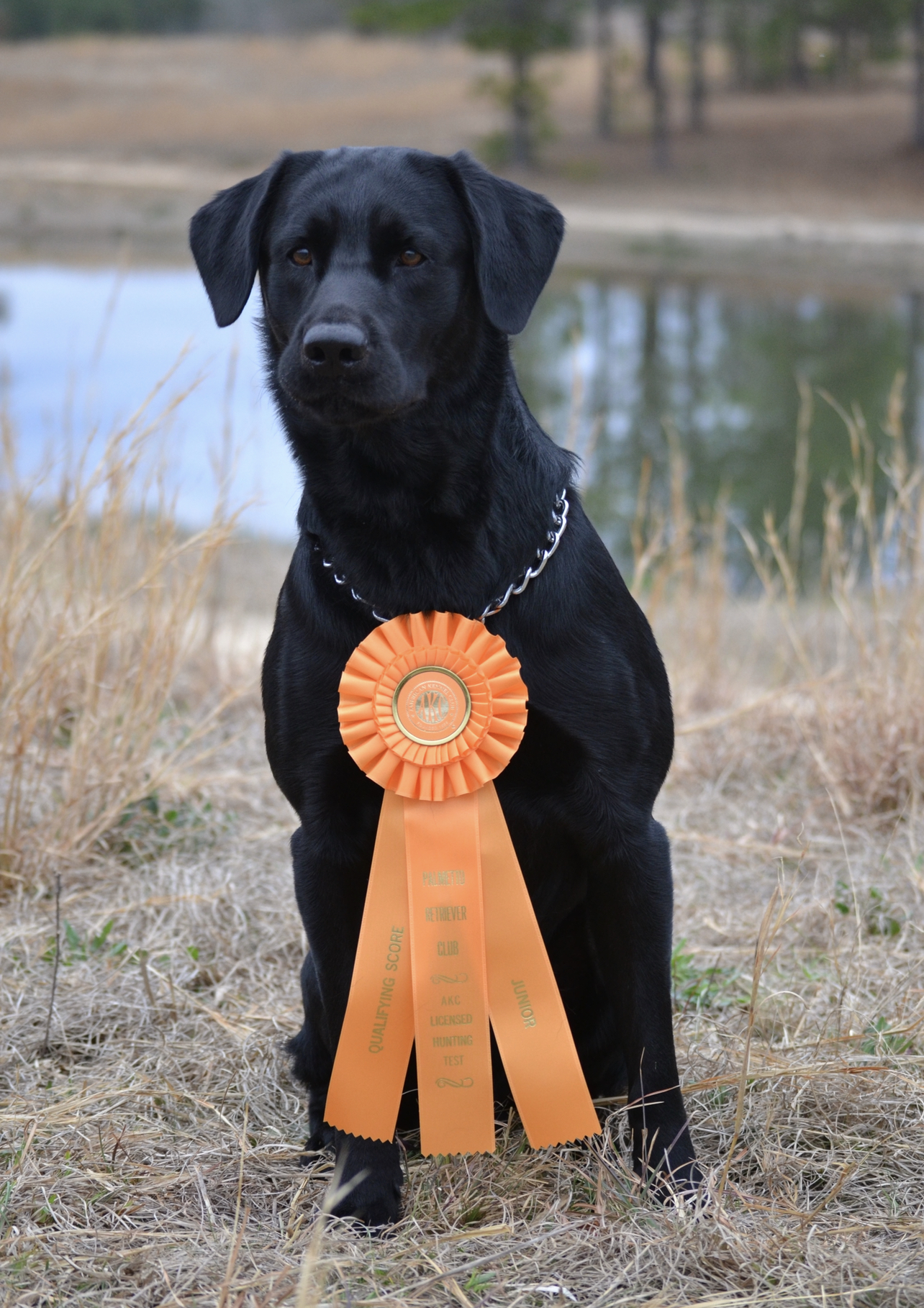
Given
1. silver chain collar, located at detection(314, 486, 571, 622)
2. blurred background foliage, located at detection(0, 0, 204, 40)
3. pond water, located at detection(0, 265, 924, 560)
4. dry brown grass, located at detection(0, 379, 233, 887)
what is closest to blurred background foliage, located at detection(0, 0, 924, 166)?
pond water, located at detection(0, 265, 924, 560)

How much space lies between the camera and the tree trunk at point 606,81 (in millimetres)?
34156

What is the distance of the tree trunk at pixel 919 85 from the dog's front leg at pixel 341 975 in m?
32.6

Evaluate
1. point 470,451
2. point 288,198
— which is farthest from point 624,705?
point 288,198

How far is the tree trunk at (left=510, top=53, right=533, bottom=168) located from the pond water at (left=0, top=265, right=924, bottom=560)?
11473mm

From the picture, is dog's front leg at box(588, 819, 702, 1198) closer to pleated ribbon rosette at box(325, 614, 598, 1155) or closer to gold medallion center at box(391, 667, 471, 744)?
pleated ribbon rosette at box(325, 614, 598, 1155)

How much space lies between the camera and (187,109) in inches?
1478

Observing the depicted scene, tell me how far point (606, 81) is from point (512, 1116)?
119 ft

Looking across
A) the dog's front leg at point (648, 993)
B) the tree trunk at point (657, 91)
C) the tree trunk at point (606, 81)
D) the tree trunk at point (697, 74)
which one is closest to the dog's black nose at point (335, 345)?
the dog's front leg at point (648, 993)

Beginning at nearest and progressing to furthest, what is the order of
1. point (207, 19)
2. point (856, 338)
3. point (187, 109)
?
point (856, 338), point (187, 109), point (207, 19)

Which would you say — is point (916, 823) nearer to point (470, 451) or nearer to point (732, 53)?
point (470, 451)

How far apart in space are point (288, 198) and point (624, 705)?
981 mm

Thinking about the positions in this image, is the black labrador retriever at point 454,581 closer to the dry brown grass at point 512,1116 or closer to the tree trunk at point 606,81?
the dry brown grass at point 512,1116

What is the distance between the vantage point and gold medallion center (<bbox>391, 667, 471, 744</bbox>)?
74.2 inches

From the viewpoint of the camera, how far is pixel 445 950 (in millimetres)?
1942
